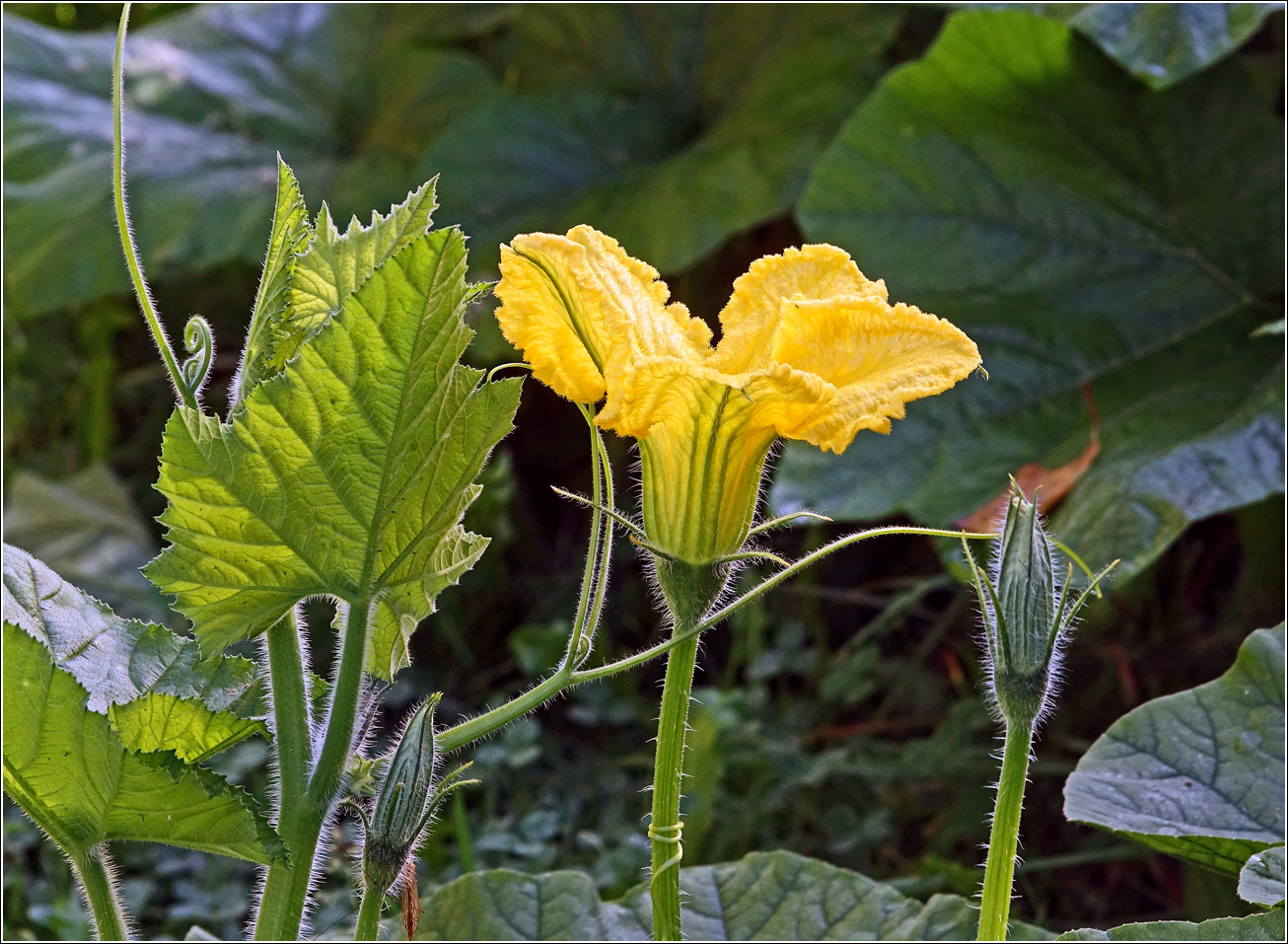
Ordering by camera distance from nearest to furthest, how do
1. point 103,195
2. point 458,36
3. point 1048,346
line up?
point 1048,346 < point 103,195 < point 458,36

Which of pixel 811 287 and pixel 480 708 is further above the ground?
pixel 811 287

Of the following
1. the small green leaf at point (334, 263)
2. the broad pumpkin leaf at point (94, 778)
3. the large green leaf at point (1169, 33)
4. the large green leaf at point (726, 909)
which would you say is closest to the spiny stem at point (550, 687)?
the broad pumpkin leaf at point (94, 778)

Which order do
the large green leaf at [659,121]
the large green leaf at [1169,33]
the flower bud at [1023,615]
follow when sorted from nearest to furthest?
the flower bud at [1023,615]
the large green leaf at [1169,33]
the large green leaf at [659,121]

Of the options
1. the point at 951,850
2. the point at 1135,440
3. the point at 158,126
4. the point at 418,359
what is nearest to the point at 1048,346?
the point at 1135,440

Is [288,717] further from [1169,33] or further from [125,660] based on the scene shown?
[1169,33]

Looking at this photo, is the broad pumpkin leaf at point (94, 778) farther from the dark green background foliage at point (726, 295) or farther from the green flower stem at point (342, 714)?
the dark green background foliage at point (726, 295)

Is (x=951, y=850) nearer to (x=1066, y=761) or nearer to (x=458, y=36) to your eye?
(x=1066, y=761)
